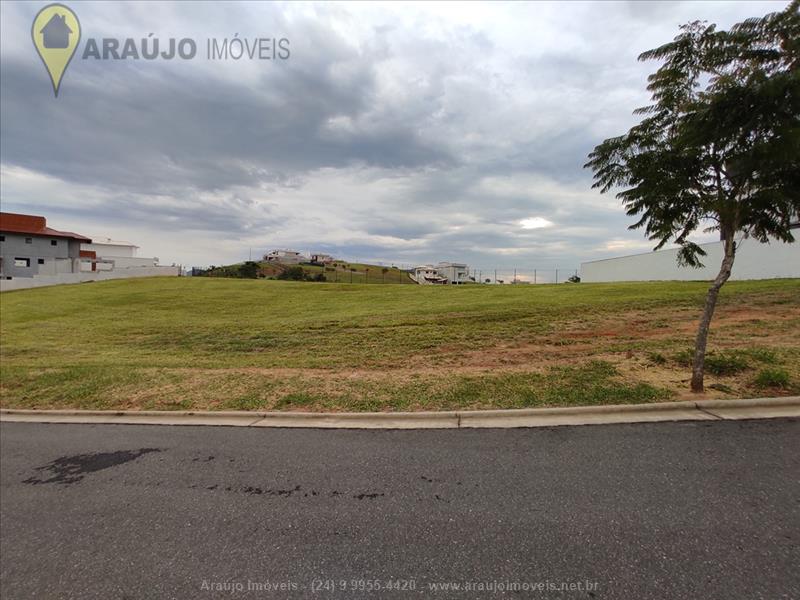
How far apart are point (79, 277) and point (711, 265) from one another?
5667 centimetres

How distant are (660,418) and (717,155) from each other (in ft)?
12.6

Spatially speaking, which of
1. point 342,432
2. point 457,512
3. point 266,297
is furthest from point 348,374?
point 266,297

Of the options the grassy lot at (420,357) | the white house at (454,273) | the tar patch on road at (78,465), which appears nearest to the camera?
the tar patch on road at (78,465)

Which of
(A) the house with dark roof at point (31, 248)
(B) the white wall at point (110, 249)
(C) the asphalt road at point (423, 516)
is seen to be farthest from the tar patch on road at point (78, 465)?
(B) the white wall at point (110, 249)

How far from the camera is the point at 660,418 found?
16.0 feet

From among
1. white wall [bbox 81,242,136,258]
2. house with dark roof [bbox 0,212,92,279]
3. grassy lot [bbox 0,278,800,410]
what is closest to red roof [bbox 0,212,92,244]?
house with dark roof [bbox 0,212,92,279]

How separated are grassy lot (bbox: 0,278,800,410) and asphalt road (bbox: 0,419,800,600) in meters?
1.50

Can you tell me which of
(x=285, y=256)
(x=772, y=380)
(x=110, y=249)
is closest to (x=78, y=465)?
(x=772, y=380)

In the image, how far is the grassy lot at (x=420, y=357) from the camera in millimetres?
6180

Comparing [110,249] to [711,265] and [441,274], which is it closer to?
[441,274]

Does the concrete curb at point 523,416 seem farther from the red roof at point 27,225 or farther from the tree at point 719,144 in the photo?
the red roof at point 27,225

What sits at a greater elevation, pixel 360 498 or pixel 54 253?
pixel 54 253

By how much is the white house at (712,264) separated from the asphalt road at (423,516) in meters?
13.1

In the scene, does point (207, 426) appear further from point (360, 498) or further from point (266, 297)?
point (266, 297)
